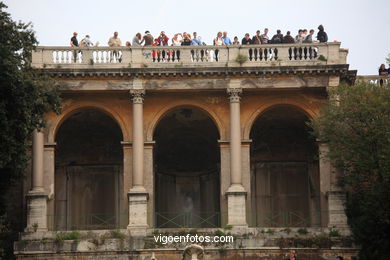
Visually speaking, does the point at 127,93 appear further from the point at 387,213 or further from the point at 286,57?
the point at 387,213

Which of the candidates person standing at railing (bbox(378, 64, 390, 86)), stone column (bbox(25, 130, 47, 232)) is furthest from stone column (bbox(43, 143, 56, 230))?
person standing at railing (bbox(378, 64, 390, 86))

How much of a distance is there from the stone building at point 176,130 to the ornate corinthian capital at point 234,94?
50 mm

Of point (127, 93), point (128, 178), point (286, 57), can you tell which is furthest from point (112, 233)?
point (286, 57)

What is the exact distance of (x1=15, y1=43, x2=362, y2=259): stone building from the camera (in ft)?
170

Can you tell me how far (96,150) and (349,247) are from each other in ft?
55.6

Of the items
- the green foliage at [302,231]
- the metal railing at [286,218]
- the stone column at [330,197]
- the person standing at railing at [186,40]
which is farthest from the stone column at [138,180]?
the stone column at [330,197]

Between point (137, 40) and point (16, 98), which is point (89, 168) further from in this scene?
point (16, 98)

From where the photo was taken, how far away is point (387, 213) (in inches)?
1781

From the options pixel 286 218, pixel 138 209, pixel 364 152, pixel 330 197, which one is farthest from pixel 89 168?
pixel 364 152

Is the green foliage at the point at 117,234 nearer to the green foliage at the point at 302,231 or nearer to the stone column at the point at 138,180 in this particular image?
the stone column at the point at 138,180

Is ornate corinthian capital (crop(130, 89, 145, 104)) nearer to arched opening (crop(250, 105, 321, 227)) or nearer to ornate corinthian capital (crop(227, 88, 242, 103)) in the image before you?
ornate corinthian capital (crop(227, 88, 242, 103))

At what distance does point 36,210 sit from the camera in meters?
51.4

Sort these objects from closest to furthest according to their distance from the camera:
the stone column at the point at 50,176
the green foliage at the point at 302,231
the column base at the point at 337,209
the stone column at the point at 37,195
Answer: the green foliage at the point at 302,231 → the stone column at the point at 37,195 → the column base at the point at 337,209 → the stone column at the point at 50,176

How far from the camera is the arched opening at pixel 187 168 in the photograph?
196ft
